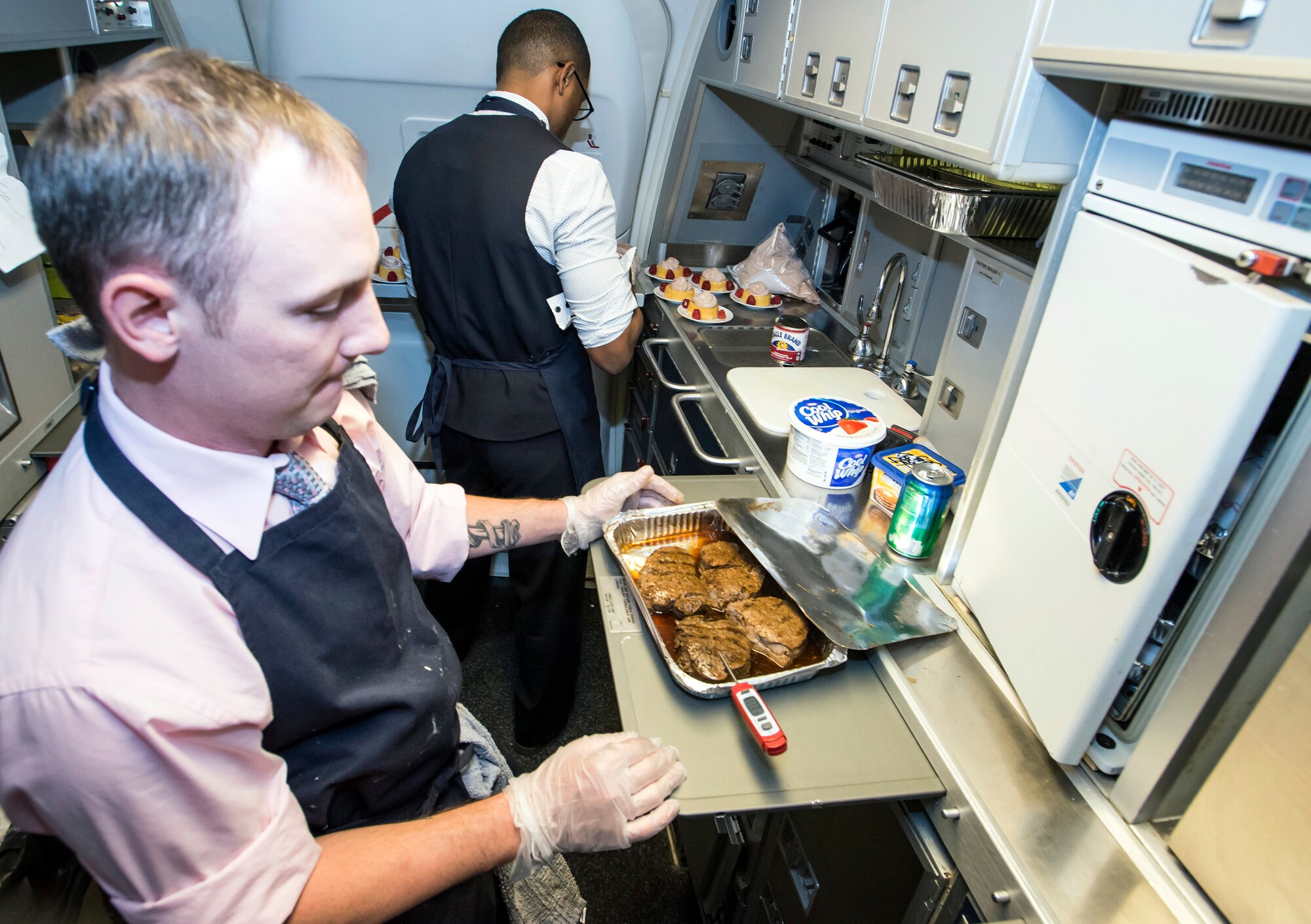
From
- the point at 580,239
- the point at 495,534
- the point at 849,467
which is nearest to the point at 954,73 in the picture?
the point at 849,467

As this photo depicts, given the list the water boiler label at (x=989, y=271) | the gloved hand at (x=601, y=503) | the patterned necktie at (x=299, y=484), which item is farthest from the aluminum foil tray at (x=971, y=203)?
the patterned necktie at (x=299, y=484)

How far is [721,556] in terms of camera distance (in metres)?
1.31

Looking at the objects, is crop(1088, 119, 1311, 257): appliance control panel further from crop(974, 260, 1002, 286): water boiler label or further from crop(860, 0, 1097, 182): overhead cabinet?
crop(974, 260, 1002, 286): water boiler label

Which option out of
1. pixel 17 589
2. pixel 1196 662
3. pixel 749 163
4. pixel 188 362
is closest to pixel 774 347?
pixel 749 163

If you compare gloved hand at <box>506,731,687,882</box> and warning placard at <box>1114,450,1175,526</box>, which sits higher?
warning placard at <box>1114,450,1175,526</box>

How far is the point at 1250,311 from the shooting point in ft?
2.10

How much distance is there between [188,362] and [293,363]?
9 cm

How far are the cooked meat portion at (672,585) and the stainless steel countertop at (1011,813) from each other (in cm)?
24

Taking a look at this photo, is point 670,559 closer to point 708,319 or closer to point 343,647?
point 343,647

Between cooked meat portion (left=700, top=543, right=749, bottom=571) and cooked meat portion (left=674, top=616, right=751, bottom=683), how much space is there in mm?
147

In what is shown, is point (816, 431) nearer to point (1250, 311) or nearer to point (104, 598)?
point (1250, 311)

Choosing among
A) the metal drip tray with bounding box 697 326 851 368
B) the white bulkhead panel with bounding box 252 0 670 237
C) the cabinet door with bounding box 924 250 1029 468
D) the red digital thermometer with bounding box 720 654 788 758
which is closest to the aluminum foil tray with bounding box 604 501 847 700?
the red digital thermometer with bounding box 720 654 788 758

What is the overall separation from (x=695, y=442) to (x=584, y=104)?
4.31 ft

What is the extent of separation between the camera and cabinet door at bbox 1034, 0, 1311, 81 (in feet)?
1.94
